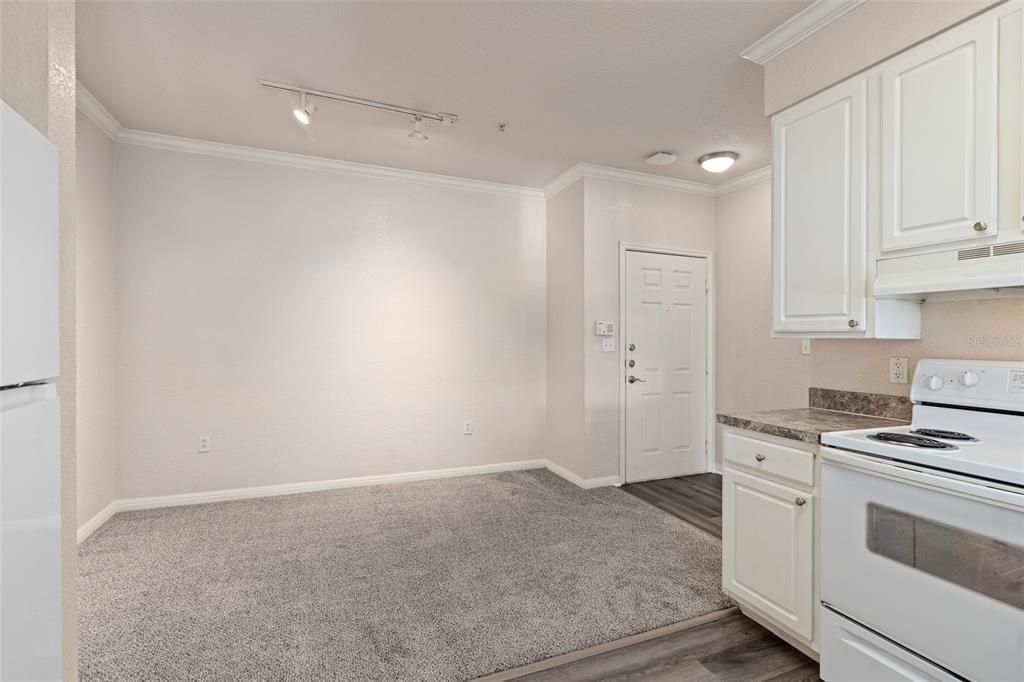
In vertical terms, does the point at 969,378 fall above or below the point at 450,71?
below

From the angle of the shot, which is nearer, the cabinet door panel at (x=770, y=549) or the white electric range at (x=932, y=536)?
the white electric range at (x=932, y=536)

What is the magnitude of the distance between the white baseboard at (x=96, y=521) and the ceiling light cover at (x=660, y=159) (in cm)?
457

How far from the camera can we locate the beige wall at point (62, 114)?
3.01ft

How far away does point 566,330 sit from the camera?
4.41m

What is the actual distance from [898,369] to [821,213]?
731mm

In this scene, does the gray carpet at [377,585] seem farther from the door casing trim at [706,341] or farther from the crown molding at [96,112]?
the crown molding at [96,112]

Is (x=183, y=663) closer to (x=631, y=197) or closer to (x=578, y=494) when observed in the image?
(x=578, y=494)

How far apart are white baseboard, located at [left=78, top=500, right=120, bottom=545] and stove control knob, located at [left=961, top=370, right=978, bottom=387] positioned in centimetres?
449

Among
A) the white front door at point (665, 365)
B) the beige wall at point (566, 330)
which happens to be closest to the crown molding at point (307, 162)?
the beige wall at point (566, 330)

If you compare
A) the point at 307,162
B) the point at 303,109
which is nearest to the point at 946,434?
the point at 303,109

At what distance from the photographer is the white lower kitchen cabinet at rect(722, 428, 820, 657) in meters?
1.87

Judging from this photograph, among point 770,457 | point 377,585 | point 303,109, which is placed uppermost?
point 303,109

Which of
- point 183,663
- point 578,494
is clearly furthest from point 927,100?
point 183,663

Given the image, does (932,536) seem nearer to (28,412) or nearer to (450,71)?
(28,412)
